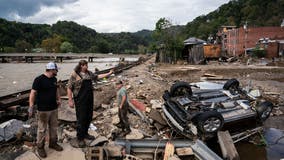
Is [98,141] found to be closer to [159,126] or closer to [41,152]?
[41,152]

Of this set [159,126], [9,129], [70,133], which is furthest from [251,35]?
[9,129]

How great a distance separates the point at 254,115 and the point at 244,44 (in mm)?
45523

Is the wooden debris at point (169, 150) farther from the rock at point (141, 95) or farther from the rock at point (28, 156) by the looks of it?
the rock at point (141, 95)

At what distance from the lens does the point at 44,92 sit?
485 cm

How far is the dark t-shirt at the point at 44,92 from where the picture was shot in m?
4.78

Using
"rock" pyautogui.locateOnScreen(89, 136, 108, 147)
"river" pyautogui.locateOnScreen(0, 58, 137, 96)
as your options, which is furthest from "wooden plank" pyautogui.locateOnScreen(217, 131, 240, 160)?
"river" pyautogui.locateOnScreen(0, 58, 137, 96)

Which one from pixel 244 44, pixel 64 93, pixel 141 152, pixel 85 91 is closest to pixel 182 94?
pixel 141 152

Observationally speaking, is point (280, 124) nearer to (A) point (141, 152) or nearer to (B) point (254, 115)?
(B) point (254, 115)

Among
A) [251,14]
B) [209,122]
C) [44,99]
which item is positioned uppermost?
[251,14]

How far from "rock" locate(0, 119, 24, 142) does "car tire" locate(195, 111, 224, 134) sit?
162 inches

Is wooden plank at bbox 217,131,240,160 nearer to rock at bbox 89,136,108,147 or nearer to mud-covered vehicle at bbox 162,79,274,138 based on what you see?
mud-covered vehicle at bbox 162,79,274,138

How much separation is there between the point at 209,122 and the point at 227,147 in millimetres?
647

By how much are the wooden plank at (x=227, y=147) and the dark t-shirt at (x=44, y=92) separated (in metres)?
3.66

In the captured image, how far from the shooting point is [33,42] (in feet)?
447
